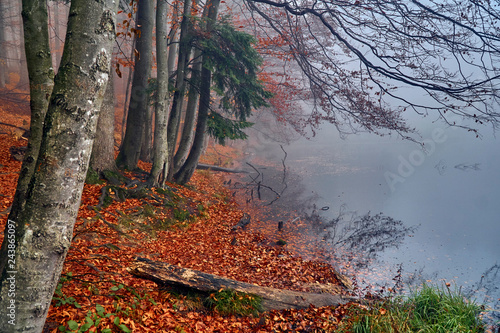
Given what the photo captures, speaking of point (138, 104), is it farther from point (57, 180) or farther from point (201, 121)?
point (57, 180)

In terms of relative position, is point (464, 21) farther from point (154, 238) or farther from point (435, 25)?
point (154, 238)

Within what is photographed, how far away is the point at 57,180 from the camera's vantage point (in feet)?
6.77

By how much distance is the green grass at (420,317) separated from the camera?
12.6 feet

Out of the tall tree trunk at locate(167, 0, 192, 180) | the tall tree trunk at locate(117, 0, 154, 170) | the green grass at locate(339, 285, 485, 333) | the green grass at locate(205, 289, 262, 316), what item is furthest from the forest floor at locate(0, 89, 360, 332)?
the tall tree trunk at locate(167, 0, 192, 180)

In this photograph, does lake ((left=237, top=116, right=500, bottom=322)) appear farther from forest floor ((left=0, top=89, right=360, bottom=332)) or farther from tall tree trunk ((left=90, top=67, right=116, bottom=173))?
tall tree trunk ((left=90, top=67, right=116, bottom=173))

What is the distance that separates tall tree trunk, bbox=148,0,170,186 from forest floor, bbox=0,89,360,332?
2.52ft

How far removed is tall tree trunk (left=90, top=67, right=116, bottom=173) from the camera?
769 centimetres

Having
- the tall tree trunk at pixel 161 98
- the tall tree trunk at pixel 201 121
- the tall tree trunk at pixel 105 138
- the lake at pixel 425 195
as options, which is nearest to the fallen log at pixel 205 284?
the lake at pixel 425 195

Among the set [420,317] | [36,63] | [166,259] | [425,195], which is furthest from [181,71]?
[425,195]

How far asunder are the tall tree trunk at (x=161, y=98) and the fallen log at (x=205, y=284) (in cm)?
453

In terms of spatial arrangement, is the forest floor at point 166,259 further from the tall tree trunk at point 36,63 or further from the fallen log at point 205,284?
the tall tree trunk at point 36,63

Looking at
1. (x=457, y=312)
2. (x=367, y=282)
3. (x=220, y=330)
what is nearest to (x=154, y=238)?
(x=220, y=330)

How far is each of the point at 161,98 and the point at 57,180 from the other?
667 centimetres

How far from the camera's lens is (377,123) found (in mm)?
9477
